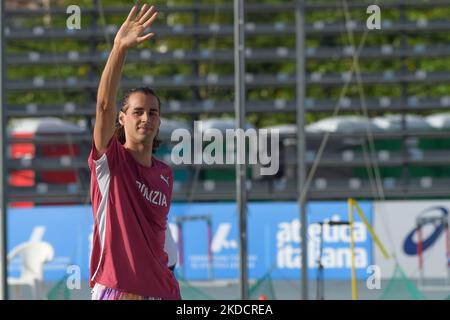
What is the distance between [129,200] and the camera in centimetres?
452

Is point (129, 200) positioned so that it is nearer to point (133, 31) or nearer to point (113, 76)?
point (113, 76)

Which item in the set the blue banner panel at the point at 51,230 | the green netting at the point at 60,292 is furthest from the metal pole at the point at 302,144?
the blue banner panel at the point at 51,230

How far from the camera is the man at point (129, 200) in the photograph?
4465 millimetres

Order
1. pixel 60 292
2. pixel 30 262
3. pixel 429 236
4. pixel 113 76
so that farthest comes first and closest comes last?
pixel 429 236 → pixel 30 262 → pixel 60 292 → pixel 113 76

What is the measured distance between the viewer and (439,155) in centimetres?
1448

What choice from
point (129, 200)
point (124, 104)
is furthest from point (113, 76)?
point (129, 200)

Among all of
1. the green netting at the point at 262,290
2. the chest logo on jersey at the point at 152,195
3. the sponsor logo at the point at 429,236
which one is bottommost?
the green netting at the point at 262,290

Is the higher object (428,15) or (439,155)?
(428,15)

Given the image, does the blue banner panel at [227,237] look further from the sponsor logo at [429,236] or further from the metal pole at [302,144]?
the metal pole at [302,144]

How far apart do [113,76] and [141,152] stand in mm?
359

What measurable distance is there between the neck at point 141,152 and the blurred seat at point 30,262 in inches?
235

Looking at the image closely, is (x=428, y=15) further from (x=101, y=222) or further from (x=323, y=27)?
(x=101, y=222)
